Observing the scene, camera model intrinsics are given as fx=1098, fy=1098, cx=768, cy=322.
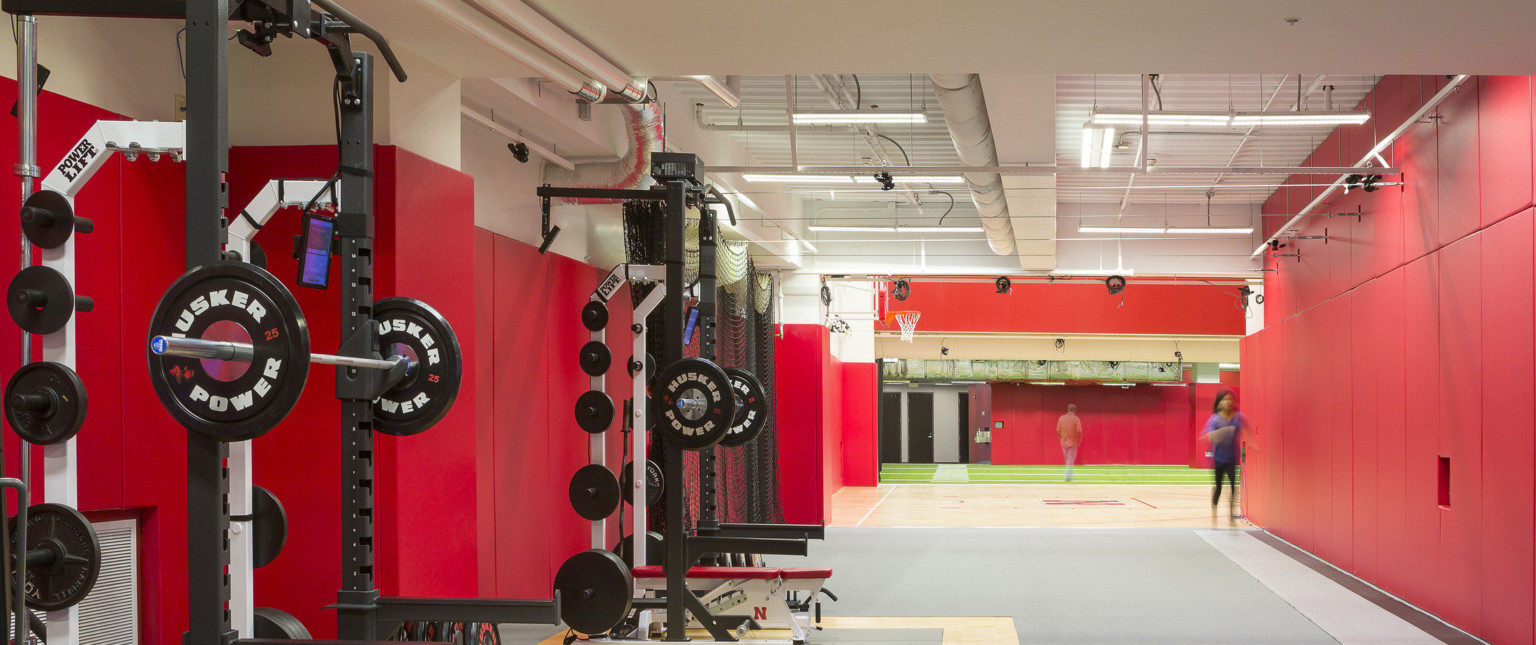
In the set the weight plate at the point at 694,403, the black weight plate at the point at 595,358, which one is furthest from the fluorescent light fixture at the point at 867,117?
the weight plate at the point at 694,403

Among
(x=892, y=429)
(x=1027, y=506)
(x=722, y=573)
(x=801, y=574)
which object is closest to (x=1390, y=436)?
(x=801, y=574)

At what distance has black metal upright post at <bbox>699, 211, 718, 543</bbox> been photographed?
19.5ft

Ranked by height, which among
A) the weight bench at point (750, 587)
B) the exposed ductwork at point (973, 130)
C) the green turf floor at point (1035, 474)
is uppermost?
the exposed ductwork at point (973, 130)

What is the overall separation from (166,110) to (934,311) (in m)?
14.2

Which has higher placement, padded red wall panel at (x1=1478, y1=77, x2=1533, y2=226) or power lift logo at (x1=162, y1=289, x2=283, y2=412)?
padded red wall panel at (x1=1478, y1=77, x2=1533, y2=226)

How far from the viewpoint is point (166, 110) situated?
4102 mm

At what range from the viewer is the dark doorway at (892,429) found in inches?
1032

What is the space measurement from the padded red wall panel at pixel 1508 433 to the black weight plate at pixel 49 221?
634 cm

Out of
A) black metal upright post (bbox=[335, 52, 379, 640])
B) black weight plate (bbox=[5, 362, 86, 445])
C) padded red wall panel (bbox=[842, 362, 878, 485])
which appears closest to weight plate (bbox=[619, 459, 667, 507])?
black metal upright post (bbox=[335, 52, 379, 640])

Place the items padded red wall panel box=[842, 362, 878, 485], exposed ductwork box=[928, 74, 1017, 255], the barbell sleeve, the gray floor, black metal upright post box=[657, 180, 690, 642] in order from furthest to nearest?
padded red wall panel box=[842, 362, 878, 485] → the gray floor → exposed ductwork box=[928, 74, 1017, 255] → black metal upright post box=[657, 180, 690, 642] → the barbell sleeve

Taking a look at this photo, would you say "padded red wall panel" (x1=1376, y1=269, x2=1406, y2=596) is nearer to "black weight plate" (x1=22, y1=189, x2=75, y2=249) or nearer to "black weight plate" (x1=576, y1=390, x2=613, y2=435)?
"black weight plate" (x1=576, y1=390, x2=613, y2=435)

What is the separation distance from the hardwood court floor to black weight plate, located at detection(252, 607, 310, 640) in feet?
31.7

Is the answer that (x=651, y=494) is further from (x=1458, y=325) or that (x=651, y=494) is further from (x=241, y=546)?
(x=1458, y=325)

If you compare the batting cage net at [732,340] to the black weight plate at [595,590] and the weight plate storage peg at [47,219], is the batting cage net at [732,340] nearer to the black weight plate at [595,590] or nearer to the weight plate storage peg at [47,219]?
the black weight plate at [595,590]
